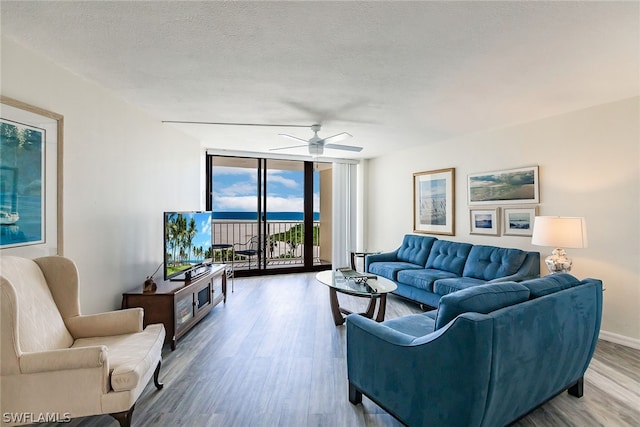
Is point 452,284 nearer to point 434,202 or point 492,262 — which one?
point 492,262

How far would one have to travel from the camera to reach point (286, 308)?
4.17 m

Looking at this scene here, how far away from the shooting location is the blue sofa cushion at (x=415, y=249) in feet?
15.9

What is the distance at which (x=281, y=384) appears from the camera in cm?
237

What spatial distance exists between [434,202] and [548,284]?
3.28m

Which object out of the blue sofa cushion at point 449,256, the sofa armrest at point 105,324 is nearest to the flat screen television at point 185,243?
the sofa armrest at point 105,324

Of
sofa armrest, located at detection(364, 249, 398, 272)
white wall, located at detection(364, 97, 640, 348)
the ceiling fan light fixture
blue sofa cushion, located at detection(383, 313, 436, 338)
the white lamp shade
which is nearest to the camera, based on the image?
blue sofa cushion, located at detection(383, 313, 436, 338)

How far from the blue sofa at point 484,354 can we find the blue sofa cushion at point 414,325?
15.0 inches

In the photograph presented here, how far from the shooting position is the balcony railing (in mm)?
6297

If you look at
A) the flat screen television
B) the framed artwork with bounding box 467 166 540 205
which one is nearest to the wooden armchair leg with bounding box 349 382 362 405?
the flat screen television

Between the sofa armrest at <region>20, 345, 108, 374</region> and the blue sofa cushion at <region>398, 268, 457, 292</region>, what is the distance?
3.34m

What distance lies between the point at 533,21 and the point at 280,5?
4.73ft

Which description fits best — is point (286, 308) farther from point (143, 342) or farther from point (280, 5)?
point (280, 5)

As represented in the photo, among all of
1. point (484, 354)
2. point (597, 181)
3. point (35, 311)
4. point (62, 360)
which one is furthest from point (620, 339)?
point (35, 311)

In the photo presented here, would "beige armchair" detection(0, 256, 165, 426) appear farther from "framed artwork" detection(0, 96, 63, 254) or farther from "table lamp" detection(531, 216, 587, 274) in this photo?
"table lamp" detection(531, 216, 587, 274)
